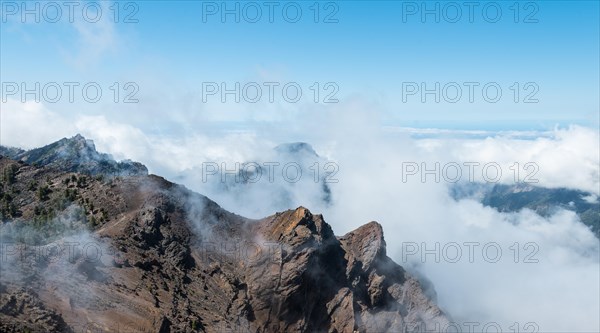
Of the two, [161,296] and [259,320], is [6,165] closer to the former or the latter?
[161,296]

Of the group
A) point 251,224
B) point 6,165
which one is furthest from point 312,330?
point 6,165

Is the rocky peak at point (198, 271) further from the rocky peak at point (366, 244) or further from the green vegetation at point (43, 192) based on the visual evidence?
the green vegetation at point (43, 192)

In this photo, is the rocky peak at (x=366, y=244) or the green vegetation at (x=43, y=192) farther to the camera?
the rocky peak at (x=366, y=244)

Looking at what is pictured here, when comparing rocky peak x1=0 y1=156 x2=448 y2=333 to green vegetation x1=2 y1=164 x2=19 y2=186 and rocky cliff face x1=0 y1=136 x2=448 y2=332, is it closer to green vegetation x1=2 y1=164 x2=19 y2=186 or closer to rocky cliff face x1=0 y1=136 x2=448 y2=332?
rocky cliff face x1=0 y1=136 x2=448 y2=332

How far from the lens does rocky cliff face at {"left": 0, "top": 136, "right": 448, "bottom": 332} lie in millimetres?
81750

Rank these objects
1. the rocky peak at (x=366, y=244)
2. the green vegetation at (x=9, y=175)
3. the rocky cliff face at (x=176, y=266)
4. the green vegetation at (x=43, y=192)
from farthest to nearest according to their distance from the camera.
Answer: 1. the green vegetation at (x=9, y=175)
2. the rocky peak at (x=366, y=244)
3. the green vegetation at (x=43, y=192)
4. the rocky cliff face at (x=176, y=266)

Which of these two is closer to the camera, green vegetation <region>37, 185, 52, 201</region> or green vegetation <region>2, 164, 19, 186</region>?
green vegetation <region>37, 185, 52, 201</region>

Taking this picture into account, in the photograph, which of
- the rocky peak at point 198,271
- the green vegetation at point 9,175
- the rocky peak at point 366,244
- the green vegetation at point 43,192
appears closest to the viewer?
the rocky peak at point 198,271

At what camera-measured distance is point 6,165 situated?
5536 inches

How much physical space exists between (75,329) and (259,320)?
1637 inches

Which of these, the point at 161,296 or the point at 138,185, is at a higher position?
the point at 138,185

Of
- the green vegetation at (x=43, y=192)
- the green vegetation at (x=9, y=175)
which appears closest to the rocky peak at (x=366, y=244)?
the green vegetation at (x=43, y=192)

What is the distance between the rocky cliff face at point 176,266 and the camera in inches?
3219

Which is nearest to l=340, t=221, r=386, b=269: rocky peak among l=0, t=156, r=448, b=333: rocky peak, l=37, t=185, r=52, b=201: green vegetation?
l=0, t=156, r=448, b=333: rocky peak
